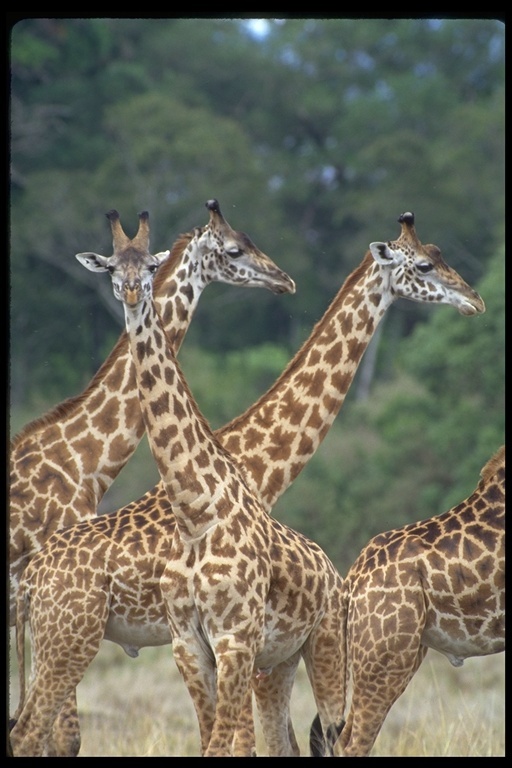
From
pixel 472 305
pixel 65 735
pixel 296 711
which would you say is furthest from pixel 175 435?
pixel 296 711

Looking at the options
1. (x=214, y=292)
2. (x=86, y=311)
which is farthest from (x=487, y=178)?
(x=86, y=311)

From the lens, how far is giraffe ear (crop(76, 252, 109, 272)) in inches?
203

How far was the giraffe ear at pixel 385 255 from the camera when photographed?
641 centimetres

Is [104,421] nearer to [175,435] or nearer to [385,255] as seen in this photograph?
[385,255]

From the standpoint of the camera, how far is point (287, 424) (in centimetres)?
667

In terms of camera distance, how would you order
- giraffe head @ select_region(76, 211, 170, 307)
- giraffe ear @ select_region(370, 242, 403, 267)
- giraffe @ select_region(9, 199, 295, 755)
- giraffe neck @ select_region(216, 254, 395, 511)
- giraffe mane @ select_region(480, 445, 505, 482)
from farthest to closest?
giraffe @ select_region(9, 199, 295, 755) < giraffe neck @ select_region(216, 254, 395, 511) < giraffe ear @ select_region(370, 242, 403, 267) < giraffe mane @ select_region(480, 445, 505, 482) < giraffe head @ select_region(76, 211, 170, 307)

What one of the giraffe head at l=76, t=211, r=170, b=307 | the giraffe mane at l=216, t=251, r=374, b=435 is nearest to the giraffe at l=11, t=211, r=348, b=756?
the giraffe head at l=76, t=211, r=170, b=307

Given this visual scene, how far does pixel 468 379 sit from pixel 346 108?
12.0 metres

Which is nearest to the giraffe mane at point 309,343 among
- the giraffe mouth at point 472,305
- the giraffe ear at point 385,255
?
the giraffe ear at point 385,255

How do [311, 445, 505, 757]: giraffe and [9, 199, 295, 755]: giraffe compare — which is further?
[9, 199, 295, 755]: giraffe

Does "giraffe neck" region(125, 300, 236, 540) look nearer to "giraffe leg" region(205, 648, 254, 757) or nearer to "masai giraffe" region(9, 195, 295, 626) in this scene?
"giraffe leg" region(205, 648, 254, 757)

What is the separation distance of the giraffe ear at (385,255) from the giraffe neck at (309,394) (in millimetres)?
193

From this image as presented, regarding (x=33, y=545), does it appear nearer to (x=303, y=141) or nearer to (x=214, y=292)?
(x=214, y=292)

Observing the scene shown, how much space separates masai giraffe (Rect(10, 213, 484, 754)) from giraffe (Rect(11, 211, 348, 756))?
1.81 ft
